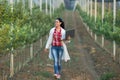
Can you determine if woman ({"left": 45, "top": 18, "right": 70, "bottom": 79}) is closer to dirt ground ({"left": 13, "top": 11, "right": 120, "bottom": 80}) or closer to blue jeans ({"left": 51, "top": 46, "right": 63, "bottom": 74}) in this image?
blue jeans ({"left": 51, "top": 46, "right": 63, "bottom": 74})

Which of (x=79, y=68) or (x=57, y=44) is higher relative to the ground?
(x=57, y=44)

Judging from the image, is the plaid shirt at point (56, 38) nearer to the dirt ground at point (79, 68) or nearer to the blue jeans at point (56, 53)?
the blue jeans at point (56, 53)

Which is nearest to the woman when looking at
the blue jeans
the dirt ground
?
the blue jeans

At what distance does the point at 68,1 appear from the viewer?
10100 centimetres

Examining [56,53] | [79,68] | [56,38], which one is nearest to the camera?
[56,38]

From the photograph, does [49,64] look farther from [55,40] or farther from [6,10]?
[6,10]

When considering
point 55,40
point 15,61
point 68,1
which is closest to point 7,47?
point 55,40

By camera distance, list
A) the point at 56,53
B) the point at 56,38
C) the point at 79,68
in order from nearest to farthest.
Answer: the point at 56,38 → the point at 56,53 → the point at 79,68

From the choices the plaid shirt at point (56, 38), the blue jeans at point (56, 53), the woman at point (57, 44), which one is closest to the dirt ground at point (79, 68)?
the blue jeans at point (56, 53)

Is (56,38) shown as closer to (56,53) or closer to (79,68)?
(56,53)

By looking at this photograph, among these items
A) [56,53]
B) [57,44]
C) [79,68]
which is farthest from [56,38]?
[79,68]

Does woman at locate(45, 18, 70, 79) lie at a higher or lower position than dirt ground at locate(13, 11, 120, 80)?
higher

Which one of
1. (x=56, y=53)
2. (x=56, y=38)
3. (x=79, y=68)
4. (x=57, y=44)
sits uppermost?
(x=56, y=38)

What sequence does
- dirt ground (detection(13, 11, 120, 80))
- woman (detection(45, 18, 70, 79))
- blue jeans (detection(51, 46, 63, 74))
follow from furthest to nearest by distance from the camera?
dirt ground (detection(13, 11, 120, 80)) < blue jeans (detection(51, 46, 63, 74)) < woman (detection(45, 18, 70, 79))
